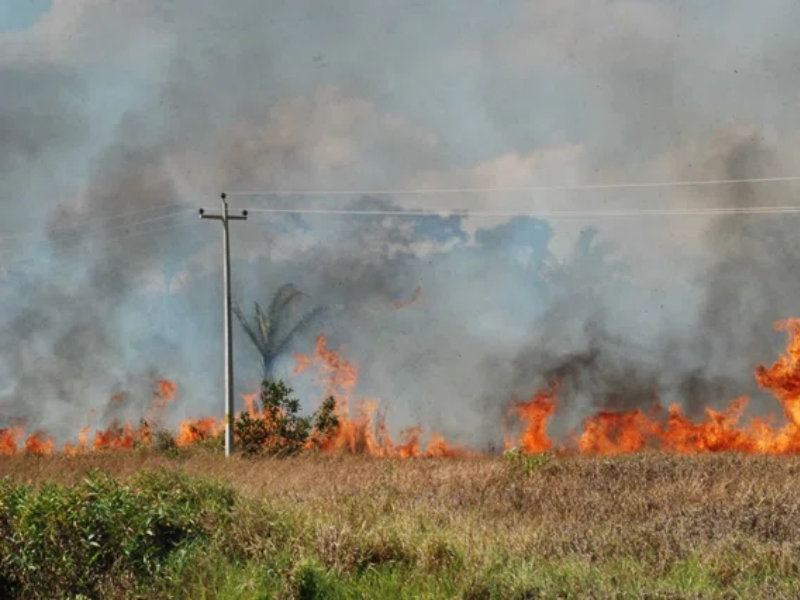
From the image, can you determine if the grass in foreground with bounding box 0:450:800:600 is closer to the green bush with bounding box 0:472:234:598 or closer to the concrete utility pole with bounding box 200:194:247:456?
the green bush with bounding box 0:472:234:598

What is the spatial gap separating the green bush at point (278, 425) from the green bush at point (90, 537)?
521 inches

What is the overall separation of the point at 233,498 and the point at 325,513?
104 centimetres

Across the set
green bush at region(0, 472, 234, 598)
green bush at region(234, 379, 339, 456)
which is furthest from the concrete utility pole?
green bush at region(0, 472, 234, 598)

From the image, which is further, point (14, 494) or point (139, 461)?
point (139, 461)

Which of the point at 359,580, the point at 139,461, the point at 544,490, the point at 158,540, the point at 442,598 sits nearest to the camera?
the point at 442,598

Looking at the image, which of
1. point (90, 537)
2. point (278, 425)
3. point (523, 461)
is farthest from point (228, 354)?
point (90, 537)

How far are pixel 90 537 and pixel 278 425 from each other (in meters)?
14.4

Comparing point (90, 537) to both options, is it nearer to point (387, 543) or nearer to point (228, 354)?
point (387, 543)

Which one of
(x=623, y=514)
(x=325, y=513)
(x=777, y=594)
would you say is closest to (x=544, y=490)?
(x=623, y=514)

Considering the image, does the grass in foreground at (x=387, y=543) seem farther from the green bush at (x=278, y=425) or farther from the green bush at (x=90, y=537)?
the green bush at (x=278, y=425)

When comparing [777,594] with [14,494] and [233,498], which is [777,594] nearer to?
[233,498]

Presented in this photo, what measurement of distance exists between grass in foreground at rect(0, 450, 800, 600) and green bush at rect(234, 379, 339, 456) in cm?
1047

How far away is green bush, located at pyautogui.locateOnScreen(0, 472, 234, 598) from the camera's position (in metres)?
9.01

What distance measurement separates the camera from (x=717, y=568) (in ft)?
25.9
